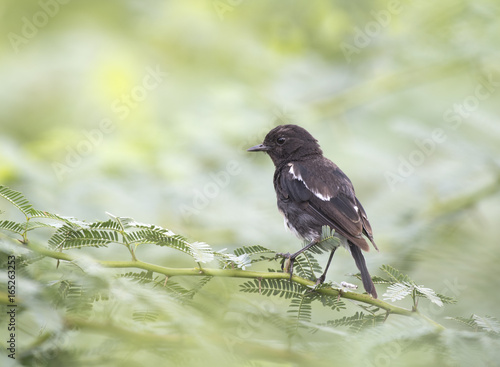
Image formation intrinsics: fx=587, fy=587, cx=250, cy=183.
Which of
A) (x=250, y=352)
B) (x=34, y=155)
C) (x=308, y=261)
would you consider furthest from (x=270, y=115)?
(x=250, y=352)

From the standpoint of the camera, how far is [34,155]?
5.60 metres

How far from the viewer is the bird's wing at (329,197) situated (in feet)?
13.5

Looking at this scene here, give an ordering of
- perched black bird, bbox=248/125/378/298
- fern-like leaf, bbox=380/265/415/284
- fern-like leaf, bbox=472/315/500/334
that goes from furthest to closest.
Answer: perched black bird, bbox=248/125/378/298 < fern-like leaf, bbox=380/265/415/284 < fern-like leaf, bbox=472/315/500/334

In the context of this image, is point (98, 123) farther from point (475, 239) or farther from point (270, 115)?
point (475, 239)

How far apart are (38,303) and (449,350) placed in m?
1.60

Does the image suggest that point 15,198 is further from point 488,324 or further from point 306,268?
point 488,324
